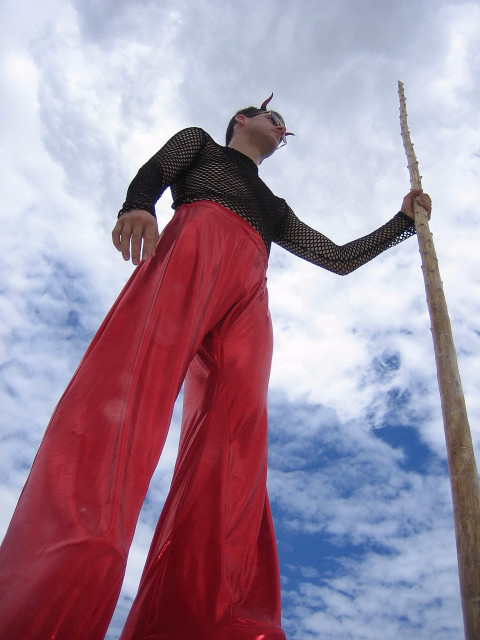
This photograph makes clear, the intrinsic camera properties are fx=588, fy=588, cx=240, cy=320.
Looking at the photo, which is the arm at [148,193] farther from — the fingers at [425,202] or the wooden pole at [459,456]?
the fingers at [425,202]

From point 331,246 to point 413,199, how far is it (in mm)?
588

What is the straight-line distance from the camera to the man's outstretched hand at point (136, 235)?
6.71 ft

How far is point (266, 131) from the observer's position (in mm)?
3271

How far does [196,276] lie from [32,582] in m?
1.16

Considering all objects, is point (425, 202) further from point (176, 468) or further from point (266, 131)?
point (176, 468)

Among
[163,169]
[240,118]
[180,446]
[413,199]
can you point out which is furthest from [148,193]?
[413,199]

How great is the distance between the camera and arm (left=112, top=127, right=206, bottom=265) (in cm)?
206

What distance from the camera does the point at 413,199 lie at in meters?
3.35

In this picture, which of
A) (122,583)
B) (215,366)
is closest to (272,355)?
(215,366)

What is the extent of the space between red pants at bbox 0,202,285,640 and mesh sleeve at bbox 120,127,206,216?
0.16 metres

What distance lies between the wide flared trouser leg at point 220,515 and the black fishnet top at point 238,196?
51cm

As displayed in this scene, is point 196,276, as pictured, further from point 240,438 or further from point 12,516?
point 12,516

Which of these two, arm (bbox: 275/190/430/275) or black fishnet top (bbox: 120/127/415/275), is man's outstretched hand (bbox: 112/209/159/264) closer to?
black fishnet top (bbox: 120/127/415/275)

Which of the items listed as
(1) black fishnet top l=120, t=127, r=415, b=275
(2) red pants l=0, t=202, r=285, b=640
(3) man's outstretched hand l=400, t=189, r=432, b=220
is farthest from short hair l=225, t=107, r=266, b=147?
(2) red pants l=0, t=202, r=285, b=640
